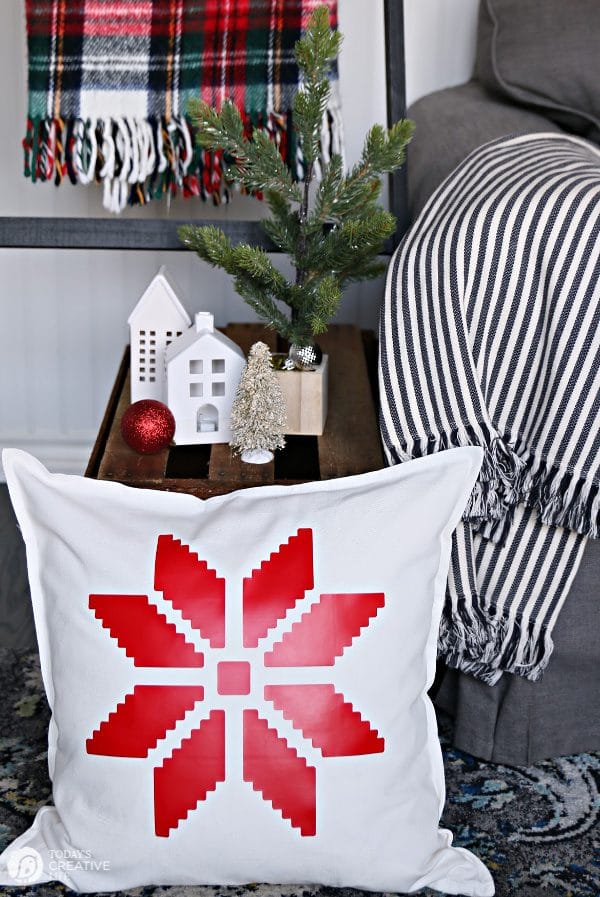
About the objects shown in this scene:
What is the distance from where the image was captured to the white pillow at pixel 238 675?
2.64 feet

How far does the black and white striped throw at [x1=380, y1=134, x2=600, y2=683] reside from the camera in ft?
2.96

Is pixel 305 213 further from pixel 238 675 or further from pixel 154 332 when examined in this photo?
pixel 238 675

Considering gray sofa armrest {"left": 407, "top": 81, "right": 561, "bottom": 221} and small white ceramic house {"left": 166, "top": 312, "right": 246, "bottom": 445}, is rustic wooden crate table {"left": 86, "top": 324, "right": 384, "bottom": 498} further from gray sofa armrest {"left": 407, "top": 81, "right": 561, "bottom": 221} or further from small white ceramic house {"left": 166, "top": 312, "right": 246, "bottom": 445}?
gray sofa armrest {"left": 407, "top": 81, "right": 561, "bottom": 221}

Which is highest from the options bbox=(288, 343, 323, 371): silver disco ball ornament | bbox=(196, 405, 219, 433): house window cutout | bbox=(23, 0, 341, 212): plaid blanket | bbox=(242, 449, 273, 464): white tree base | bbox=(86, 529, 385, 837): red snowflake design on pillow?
bbox=(23, 0, 341, 212): plaid blanket

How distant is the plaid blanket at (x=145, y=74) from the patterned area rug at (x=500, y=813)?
0.74 meters

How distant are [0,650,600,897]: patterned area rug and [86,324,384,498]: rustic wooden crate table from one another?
1.13 ft

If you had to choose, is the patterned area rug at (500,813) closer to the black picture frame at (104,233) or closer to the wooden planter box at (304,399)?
the wooden planter box at (304,399)

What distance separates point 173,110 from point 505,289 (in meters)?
0.61

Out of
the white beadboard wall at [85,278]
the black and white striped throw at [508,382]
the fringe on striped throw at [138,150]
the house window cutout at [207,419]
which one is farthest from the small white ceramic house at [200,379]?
the white beadboard wall at [85,278]

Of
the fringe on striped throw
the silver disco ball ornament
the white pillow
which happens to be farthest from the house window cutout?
the fringe on striped throw

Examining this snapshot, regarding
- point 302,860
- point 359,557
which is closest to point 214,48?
point 359,557

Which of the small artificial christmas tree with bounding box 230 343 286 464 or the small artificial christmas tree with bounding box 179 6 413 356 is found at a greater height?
the small artificial christmas tree with bounding box 179 6 413 356

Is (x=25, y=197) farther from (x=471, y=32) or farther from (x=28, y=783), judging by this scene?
(x=28, y=783)

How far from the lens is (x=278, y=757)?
2.63 ft
